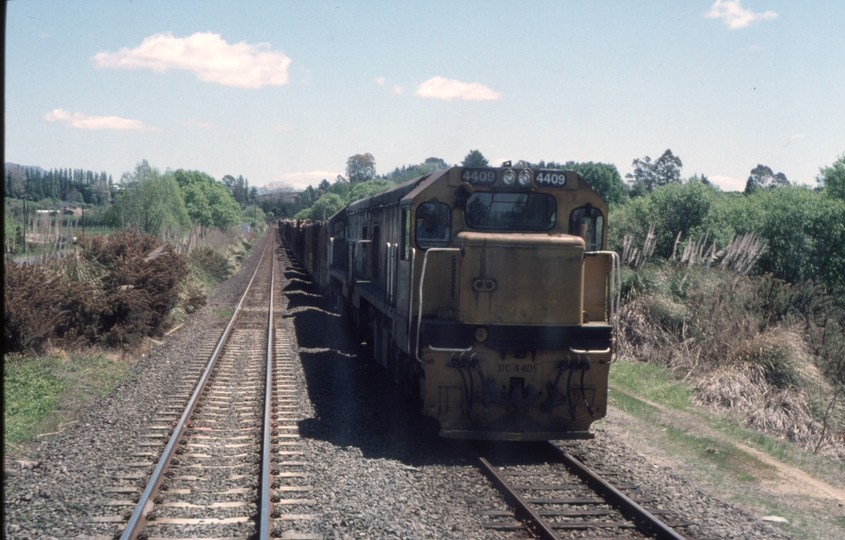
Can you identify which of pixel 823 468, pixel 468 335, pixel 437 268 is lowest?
pixel 823 468

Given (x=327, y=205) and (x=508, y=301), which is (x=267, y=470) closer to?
(x=508, y=301)

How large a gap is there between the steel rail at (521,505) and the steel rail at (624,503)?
0.86 m

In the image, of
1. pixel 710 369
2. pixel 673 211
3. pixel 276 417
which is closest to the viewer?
pixel 276 417

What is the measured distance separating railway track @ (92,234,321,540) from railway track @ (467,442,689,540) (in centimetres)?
184

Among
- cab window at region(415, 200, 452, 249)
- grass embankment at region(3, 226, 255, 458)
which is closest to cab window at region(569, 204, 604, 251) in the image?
cab window at region(415, 200, 452, 249)

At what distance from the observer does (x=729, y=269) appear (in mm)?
18141

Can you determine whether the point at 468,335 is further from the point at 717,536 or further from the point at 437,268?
the point at 717,536

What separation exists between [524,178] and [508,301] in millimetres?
1615

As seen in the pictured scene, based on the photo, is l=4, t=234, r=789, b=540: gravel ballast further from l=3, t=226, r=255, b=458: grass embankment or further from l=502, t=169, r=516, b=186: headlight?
l=502, t=169, r=516, b=186: headlight

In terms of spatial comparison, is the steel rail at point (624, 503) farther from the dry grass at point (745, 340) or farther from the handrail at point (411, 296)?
the dry grass at point (745, 340)

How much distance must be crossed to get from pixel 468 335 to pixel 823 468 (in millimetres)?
5021

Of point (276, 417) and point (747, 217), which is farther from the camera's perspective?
point (747, 217)

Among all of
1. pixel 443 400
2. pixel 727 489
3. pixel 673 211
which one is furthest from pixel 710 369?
pixel 673 211

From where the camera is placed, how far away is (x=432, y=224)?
27.6 ft
